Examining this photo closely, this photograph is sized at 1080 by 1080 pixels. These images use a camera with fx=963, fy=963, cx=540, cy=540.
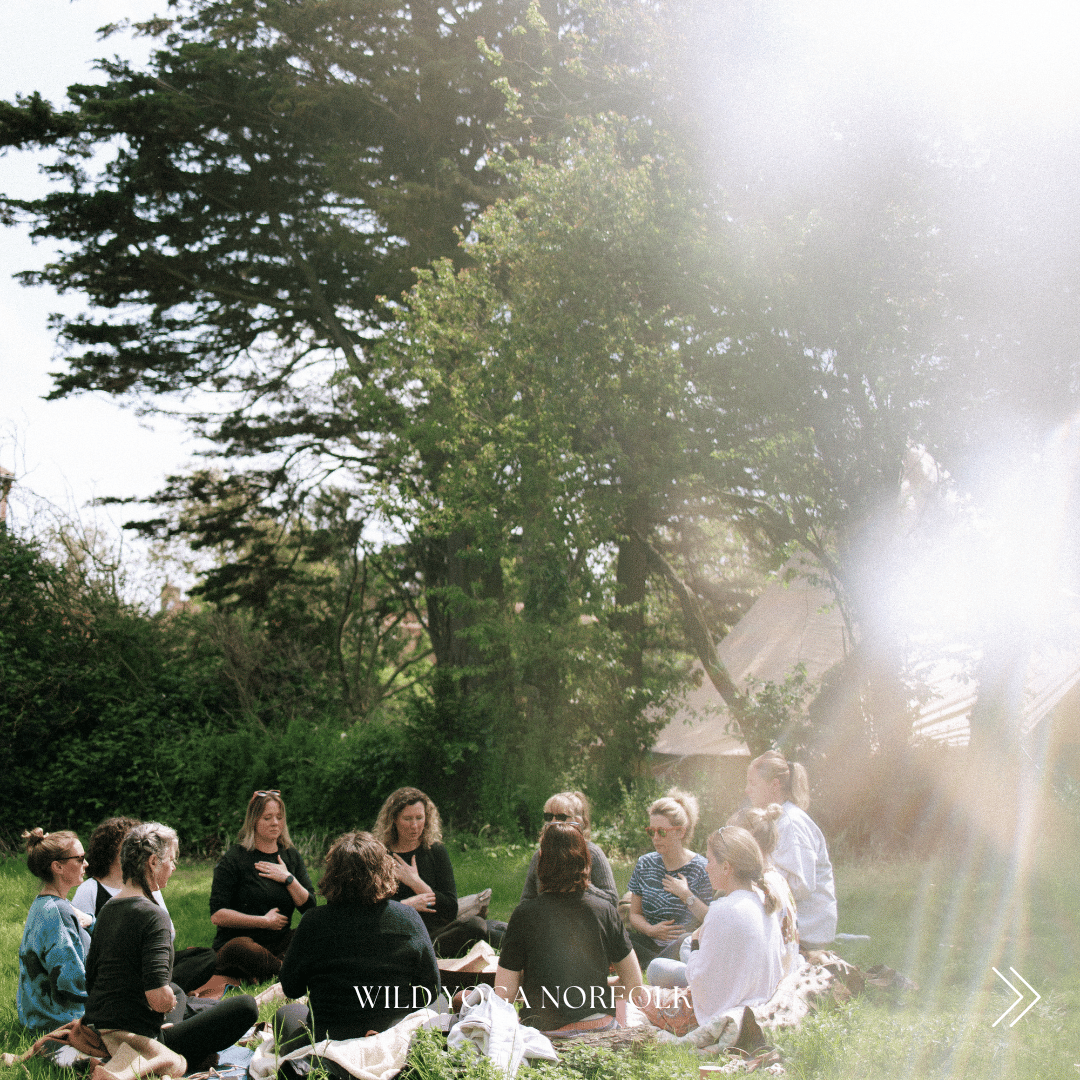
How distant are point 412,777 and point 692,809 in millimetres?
8291

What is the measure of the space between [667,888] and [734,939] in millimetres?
1542

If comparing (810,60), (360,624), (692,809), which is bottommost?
(692,809)

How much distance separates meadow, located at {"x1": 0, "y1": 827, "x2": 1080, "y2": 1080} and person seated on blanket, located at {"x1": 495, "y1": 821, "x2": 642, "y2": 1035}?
32cm

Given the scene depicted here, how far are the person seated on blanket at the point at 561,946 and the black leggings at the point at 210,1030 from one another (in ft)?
4.62

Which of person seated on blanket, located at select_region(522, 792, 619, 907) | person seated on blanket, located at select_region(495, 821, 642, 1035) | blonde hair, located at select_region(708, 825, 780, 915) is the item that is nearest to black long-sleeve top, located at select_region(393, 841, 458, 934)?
person seated on blanket, located at select_region(522, 792, 619, 907)

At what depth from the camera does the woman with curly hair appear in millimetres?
6488

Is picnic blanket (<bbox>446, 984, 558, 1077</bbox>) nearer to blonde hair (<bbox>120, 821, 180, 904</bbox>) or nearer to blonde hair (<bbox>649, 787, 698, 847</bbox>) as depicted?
blonde hair (<bbox>120, 821, 180, 904</bbox>)

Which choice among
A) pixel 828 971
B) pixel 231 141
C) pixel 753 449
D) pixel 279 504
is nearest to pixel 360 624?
pixel 279 504

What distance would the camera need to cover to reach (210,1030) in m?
4.83

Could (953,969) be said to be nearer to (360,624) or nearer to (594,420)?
(594,420)

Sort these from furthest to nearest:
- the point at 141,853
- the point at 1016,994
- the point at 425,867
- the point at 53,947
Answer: the point at 425,867 → the point at 1016,994 → the point at 53,947 → the point at 141,853

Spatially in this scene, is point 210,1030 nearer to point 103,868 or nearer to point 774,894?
point 103,868

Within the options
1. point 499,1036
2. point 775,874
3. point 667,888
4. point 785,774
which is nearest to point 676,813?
point 667,888

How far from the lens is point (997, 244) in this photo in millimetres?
10758
